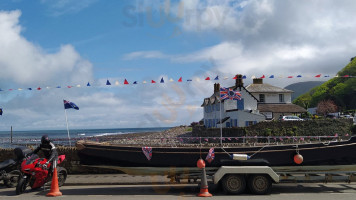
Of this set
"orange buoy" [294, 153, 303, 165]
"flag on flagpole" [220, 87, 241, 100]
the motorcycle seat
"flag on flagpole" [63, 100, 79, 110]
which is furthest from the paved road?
"flag on flagpole" [220, 87, 241, 100]

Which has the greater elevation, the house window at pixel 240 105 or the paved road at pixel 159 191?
the house window at pixel 240 105

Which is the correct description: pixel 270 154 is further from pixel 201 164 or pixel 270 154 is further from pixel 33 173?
pixel 33 173

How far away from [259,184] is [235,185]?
0.80 meters

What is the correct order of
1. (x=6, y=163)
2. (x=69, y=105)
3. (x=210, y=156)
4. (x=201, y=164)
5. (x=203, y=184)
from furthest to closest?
(x=69, y=105)
(x=6, y=163)
(x=210, y=156)
(x=201, y=164)
(x=203, y=184)

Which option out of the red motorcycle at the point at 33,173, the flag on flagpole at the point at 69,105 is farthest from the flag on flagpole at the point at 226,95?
the red motorcycle at the point at 33,173

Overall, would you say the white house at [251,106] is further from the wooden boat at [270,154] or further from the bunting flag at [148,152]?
the bunting flag at [148,152]

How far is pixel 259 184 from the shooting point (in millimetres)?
10969

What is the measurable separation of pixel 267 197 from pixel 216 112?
4298cm

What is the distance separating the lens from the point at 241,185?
10953 millimetres

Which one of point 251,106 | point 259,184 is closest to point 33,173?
point 259,184

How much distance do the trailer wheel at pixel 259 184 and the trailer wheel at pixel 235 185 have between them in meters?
0.23

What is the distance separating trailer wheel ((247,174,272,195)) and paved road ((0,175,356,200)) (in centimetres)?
22

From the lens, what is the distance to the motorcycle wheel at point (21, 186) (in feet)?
38.6

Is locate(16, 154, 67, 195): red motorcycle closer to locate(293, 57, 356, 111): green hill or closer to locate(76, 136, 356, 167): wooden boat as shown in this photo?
locate(76, 136, 356, 167): wooden boat
